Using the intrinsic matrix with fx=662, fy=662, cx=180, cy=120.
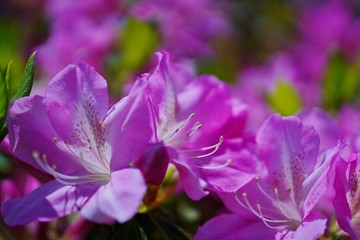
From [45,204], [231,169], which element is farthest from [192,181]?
[45,204]

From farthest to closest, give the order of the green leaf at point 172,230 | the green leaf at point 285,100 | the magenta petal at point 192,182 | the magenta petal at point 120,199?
1. the green leaf at point 285,100
2. the green leaf at point 172,230
3. the magenta petal at point 192,182
4. the magenta petal at point 120,199

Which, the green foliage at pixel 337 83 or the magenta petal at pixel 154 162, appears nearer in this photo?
the magenta petal at pixel 154 162

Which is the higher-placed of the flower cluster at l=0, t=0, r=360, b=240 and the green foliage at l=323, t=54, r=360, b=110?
the flower cluster at l=0, t=0, r=360, b=240

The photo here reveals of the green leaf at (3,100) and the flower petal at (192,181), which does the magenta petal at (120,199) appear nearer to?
the flower petal at (192,181)

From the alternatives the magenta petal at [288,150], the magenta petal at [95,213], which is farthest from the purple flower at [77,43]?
the magenta petal at [95,213]

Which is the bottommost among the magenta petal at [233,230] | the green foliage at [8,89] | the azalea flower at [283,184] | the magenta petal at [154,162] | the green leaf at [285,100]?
the green leaf at [285,100]

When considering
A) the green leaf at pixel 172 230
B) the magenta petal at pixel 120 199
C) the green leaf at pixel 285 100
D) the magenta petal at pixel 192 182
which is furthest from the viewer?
the green leaf at pixel 285 100

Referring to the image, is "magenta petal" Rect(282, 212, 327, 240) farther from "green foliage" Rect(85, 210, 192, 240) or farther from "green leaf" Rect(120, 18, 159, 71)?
"green leaf" Rect(120, 18, 159, 71)

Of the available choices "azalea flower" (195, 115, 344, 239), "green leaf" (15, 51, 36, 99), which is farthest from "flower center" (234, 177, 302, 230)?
"green leaf" (15, 51, 36, 99)
